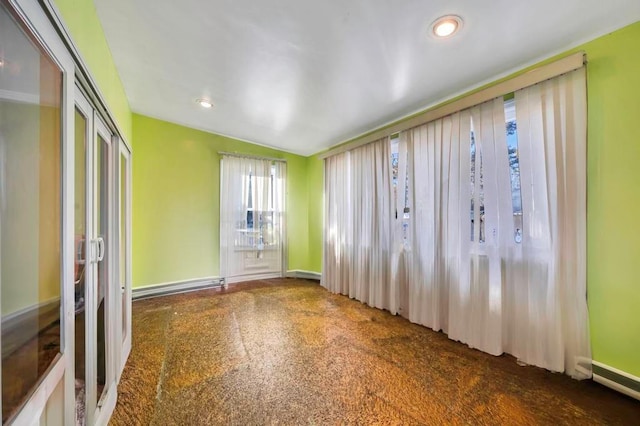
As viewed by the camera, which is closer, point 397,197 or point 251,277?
point 397,197

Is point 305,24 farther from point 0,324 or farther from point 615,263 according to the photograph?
point 615,263

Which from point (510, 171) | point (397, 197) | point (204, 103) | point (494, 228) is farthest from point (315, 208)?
point (510, 171)

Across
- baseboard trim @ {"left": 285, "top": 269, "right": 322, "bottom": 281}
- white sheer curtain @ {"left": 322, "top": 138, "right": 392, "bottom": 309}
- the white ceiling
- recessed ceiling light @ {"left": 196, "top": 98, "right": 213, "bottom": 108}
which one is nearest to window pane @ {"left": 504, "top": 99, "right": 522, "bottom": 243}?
the white ceiling

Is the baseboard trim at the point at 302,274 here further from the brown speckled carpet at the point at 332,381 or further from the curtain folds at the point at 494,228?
the brown speckled carpet at the point at 332,381

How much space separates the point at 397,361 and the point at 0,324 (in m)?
2.17

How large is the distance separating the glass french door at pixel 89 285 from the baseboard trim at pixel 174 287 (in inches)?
87.7

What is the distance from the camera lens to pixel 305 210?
4.84 metres

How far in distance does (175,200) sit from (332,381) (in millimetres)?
3373

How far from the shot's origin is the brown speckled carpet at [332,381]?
1435mm

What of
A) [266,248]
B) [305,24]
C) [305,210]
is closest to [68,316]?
[305,24]

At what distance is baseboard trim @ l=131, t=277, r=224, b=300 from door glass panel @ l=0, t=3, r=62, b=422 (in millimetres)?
2992

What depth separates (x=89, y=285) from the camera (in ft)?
4.02

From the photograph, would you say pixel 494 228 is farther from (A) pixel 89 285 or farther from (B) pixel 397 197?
(A) pixel 89 285

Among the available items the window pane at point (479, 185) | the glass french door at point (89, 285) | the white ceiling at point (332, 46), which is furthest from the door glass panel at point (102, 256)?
the window pane at point (479, 185)
